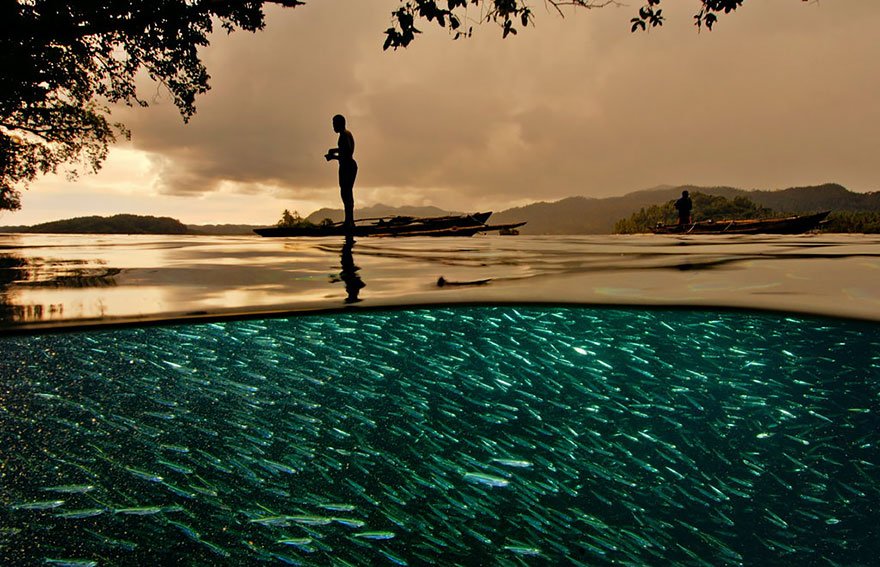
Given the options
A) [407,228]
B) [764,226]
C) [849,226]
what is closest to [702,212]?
[849,226]

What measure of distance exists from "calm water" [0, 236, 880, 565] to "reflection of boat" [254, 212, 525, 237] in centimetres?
1003

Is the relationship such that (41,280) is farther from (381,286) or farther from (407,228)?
(407,228)

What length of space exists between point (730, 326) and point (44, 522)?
6.11 m

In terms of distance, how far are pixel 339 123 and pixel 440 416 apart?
1124cm

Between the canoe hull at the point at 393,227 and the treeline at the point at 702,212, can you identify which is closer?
the canoe hull at the point at 393,227

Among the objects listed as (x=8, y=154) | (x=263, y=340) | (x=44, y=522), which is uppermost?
(x=8, y=154)

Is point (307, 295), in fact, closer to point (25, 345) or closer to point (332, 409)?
point (332, 409)

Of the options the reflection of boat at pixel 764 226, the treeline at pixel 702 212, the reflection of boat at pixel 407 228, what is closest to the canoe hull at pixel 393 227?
the reflection of boat at pixel 407 228

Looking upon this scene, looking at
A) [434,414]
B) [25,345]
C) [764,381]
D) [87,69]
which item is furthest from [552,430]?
[87,69]

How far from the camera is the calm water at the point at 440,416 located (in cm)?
414

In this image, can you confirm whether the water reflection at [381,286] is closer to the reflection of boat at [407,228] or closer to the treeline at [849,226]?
the reflection of boat at [407,228]

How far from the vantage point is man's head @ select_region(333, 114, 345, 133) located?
48.8 ft

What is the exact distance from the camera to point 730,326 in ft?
18.9

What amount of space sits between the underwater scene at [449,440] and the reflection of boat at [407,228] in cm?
1033
